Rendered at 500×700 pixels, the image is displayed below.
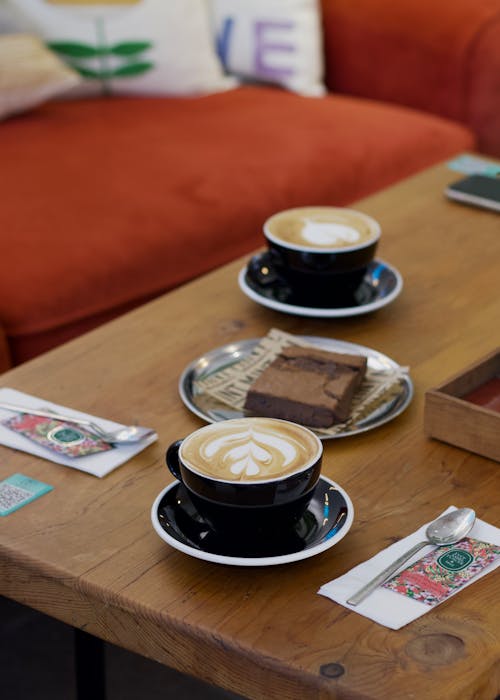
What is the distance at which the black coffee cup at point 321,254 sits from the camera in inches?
50.9

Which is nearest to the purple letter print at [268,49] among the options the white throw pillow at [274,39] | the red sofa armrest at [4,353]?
the white throw pillow at [274,39]

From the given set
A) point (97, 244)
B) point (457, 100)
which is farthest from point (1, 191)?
point (457, 100)

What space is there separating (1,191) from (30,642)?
756 mm

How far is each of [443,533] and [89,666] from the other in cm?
53

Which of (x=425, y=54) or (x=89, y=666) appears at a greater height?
(x=425, y=54)

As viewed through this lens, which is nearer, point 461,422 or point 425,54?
point 461,422

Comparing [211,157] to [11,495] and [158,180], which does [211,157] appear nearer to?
[158,180]

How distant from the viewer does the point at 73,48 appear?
235 cm

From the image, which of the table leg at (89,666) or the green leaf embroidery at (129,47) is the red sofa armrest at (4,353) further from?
the green leaf embroidery at (129,47)

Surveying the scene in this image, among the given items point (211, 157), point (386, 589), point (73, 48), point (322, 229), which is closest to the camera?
point (386, 589)

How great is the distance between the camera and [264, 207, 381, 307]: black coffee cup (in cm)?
129

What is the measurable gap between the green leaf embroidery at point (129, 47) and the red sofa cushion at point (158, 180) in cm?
10

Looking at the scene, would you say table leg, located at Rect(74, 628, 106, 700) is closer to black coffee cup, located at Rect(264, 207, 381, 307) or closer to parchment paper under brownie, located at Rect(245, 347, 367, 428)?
parchment paper under brownie, located at Rect(245, 347, 367, 428)

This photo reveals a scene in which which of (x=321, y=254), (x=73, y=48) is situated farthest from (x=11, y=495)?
(x=73, y=48)
